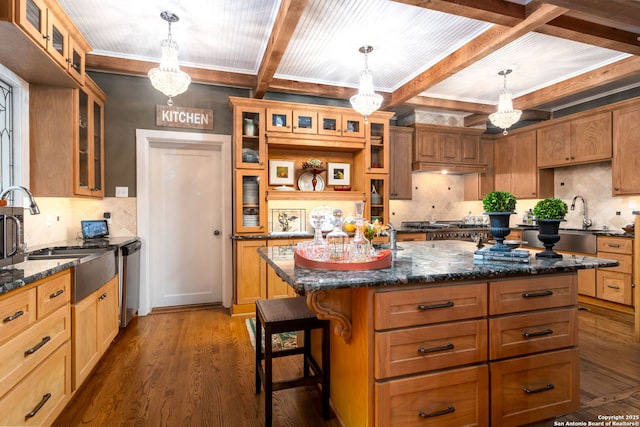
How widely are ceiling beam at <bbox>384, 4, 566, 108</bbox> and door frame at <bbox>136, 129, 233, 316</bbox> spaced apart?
2475mm

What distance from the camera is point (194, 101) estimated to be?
410 centimetres

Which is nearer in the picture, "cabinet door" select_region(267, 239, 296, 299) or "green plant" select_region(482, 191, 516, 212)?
"green plant" select_region(482, 191, 516, 212)

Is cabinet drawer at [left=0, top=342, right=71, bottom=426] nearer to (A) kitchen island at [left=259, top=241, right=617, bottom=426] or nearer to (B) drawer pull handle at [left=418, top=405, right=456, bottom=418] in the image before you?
(A) kitchen island at [left=259, top=241, right=617, bottom=426]

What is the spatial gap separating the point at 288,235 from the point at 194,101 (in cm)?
206

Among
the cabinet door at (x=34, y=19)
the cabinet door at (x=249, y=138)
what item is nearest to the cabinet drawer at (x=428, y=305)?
the cabinet door at (x=34, y=19)

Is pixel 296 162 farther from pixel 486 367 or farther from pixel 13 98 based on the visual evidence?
pixel 486 367

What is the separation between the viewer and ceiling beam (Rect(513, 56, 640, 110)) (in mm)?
3576

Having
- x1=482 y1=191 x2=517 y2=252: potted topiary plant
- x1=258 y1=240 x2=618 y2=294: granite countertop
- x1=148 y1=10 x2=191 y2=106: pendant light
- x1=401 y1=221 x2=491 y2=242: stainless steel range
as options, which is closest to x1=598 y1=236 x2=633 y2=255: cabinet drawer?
x1=401 y1=221 x2=491 y2=242: stainless steel range

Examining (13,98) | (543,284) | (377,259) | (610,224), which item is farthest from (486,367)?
(610,224)

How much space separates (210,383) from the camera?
2350mm

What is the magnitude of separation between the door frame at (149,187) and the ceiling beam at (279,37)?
3.13ft

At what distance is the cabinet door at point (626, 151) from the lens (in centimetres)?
390

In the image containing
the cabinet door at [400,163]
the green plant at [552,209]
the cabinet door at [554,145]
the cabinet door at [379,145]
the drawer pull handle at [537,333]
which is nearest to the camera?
the drawer pull handle at [537,333]

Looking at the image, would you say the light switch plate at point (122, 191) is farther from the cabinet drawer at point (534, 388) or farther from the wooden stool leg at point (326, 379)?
the cabinet drawer at point (534, 388)
